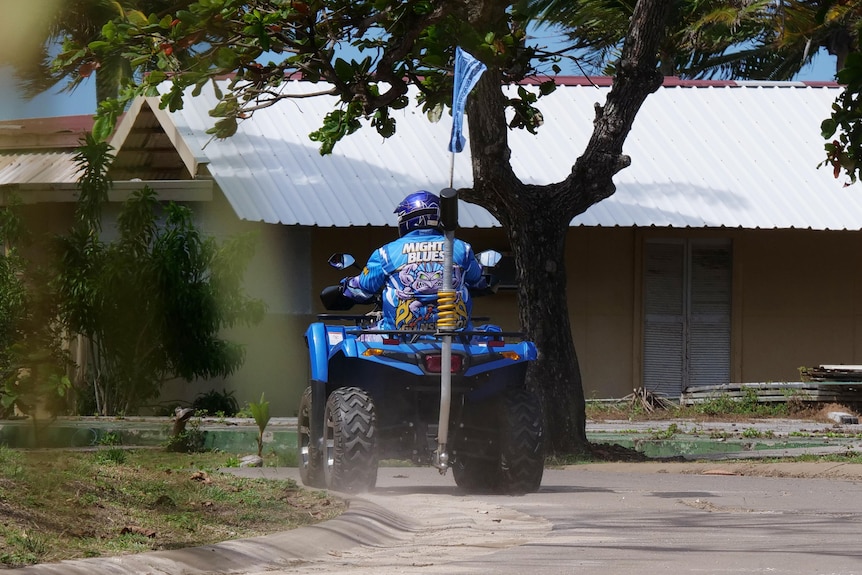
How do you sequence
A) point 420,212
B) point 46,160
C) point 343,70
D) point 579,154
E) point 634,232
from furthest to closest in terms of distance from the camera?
point 579,154
point 634,232
point 343,70
point 420,212
point 46,160

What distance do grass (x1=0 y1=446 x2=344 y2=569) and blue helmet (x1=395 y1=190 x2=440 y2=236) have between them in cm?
192

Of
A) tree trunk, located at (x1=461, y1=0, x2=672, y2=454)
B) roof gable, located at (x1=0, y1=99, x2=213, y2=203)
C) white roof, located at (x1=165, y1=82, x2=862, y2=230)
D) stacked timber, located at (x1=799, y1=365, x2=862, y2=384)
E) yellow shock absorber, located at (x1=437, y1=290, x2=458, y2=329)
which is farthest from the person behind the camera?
stacked timber, located at (x1=799, y1=365, x2=862, y2=384)

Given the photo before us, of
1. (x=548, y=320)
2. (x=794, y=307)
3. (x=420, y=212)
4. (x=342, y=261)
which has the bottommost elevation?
(x=548, y=320)

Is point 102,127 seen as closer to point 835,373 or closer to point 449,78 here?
point 449,78

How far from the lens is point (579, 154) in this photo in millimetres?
18812

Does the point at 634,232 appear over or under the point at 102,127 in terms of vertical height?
over

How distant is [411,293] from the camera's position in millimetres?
8430

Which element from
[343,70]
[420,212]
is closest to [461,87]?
[420,212]

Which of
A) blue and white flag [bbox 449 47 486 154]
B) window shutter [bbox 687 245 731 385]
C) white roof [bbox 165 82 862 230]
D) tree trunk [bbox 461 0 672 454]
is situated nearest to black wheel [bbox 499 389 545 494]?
blue and white flag [bbox 449 47 486 154]

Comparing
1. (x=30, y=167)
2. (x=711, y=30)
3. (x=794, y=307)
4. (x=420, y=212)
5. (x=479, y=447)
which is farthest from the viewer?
(x=711, y=30)

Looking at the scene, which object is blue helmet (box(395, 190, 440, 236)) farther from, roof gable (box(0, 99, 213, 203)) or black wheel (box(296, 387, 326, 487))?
roof gable (box(0, 99, 213, 203))

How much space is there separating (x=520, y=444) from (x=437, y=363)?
2.43 ft

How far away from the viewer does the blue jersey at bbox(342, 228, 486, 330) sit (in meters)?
8.41

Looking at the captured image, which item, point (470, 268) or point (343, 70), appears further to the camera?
point (343, 70)
